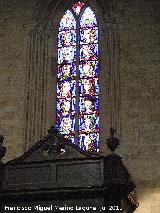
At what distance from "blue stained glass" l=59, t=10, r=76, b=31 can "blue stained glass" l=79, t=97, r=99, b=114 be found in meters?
2.05

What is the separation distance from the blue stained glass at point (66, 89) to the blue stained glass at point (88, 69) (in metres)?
0.33

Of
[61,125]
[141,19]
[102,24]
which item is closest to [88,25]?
[102,24]

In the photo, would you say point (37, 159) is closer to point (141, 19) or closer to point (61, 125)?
point (61, 125)

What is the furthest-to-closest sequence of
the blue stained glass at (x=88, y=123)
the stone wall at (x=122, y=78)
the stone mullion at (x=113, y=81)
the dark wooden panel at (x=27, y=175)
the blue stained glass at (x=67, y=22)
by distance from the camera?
the blue stained glass at (x=67, y=22) < the blue stained glass at (x=88, y=123) < the stone mullion at (x=113, y=81) < the stone wall at (x=122, y=78) < the dark wooden panel at (x=27, y=175)

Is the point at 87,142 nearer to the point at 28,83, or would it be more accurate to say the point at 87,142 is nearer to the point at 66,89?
the point at 66,89

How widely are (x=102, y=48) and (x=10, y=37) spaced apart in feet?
7.82

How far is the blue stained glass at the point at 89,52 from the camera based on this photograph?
13.8m

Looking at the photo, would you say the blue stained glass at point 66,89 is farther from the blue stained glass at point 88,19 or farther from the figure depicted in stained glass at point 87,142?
the blue stained glass at point 88,19

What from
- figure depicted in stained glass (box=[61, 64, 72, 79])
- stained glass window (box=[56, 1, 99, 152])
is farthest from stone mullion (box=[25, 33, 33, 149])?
figure depicted in stained glass (box=[61, 64, 72, 79])

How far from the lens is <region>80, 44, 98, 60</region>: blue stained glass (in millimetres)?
13750

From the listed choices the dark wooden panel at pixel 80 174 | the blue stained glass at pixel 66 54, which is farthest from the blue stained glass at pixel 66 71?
the dark wooden panel at pixel 80 174

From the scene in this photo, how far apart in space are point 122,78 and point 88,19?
210 cm

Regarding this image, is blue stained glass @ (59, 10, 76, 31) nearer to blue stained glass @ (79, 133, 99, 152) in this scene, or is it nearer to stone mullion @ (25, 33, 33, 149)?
stone mullion @ (25, 33, 33, 149)

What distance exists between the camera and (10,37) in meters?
14.1
